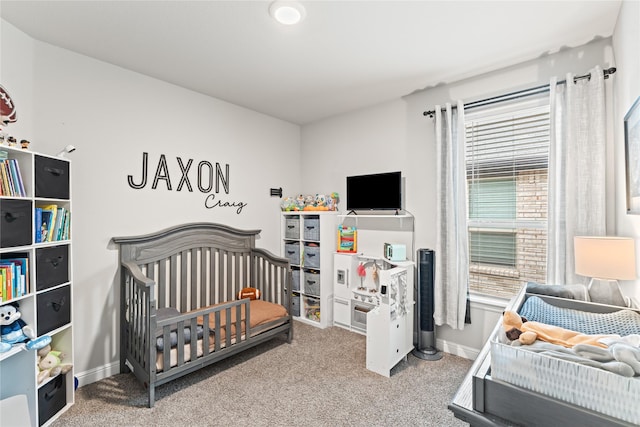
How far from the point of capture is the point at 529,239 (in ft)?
8.13

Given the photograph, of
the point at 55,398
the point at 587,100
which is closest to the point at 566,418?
the point at 587,100

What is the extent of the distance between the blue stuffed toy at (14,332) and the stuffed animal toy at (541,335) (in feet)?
7.65

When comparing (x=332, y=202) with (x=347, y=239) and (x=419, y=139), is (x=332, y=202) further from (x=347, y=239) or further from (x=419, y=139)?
(x=419, y=139)

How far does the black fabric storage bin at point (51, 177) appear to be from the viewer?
5.90 feet

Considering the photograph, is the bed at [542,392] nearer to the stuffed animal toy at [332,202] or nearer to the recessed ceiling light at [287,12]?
the recessed ceiling light at [287,12]

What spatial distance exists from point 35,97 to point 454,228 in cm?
331

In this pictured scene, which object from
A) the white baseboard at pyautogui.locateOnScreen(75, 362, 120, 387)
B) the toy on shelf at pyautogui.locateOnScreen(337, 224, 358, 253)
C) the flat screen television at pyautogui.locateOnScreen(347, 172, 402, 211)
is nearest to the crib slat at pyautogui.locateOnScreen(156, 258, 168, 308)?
the white baseboard at pyautogui.locateOnScreen(75, 362, 120, 387)

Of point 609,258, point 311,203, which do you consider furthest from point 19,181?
point 609,258

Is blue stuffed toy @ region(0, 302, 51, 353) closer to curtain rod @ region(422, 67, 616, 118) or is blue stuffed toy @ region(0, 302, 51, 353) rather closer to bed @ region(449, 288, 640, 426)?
bed @ region(449, 288, 640, 426)

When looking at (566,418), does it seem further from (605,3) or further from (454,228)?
(605,3)

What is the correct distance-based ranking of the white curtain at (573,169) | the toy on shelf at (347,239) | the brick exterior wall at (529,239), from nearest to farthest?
the white curtain at (573,169), the brick exterior wall at (529,239), the toy on shelf at (347,239)

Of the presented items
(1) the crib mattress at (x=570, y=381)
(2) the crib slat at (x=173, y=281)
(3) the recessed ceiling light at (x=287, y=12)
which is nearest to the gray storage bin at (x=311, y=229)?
(2) the crib slat at (x=173, y=281)

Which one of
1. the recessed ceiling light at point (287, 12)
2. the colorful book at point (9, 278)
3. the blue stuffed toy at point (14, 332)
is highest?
the recessed ceiling light at point (287, 12)

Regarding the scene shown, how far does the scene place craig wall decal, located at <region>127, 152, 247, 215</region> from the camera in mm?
2629
